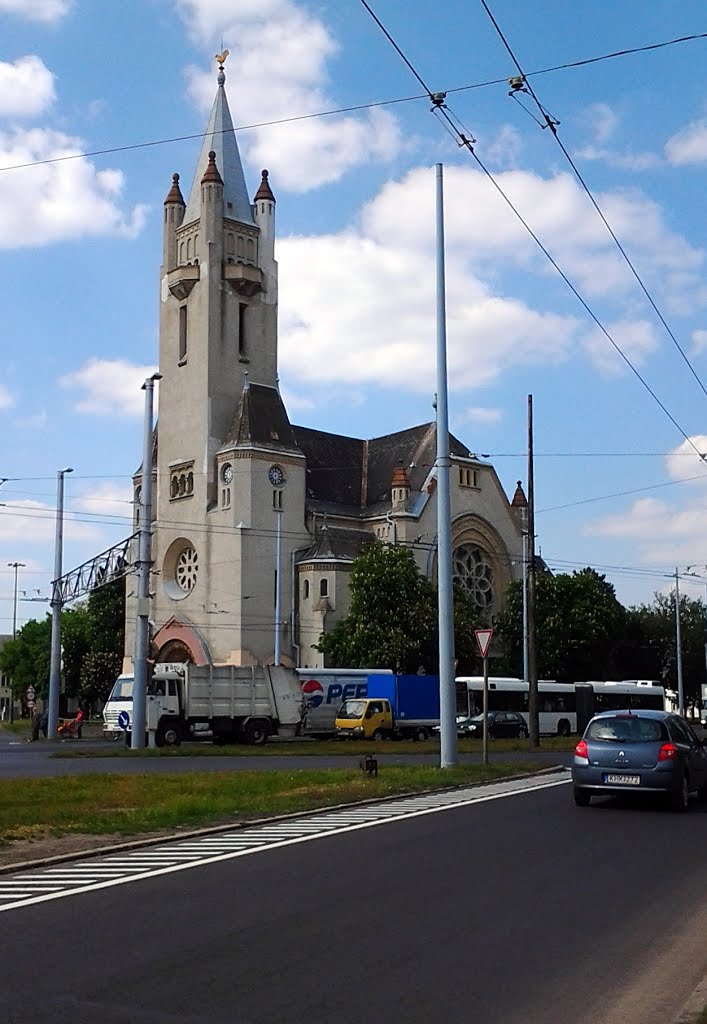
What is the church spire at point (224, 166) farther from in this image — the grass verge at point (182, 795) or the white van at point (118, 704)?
the grass verge at point (182, 795)

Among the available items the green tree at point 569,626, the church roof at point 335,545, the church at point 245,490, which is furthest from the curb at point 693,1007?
the church roof at point 335,545

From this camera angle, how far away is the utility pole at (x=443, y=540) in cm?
2395

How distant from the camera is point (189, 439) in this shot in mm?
77688

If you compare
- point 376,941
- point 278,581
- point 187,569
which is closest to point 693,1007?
point 376,941

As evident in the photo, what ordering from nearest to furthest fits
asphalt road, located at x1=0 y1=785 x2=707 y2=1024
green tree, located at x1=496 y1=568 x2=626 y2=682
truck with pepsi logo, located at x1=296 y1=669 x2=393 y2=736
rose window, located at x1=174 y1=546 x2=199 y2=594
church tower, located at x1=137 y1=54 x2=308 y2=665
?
asphalt road, located at x1=0 y1=785 x2=707 y2=1024
truck with pepsi logo, located at x1=296 y1=669 x2=393 y2=736
green tree, located at x1=496 y1=568 x2=626 y2=682
church tower, located at x1=137 y1=54 x2=308 y2=665
rose window, located at x1=174 y1=546 x2=199 y2=594

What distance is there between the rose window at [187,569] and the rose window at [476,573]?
18.2 metres

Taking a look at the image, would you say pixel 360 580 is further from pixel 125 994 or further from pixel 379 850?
pixel 125 994

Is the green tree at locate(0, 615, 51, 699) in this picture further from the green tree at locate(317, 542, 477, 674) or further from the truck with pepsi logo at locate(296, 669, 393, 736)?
the truck with pepsi logo at locate(296, 669, 393, 736)

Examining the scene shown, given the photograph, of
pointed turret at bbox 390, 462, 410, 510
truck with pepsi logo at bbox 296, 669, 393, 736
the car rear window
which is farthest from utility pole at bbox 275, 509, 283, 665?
the car rear window

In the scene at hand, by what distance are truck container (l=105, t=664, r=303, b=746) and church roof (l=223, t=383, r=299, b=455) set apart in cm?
2760

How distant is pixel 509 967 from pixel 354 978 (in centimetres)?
105

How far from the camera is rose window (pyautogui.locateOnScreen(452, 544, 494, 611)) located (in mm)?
83375

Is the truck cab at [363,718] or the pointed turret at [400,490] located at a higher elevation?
the pointed turret at [400,490]

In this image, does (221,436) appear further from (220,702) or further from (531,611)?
(531,611)
